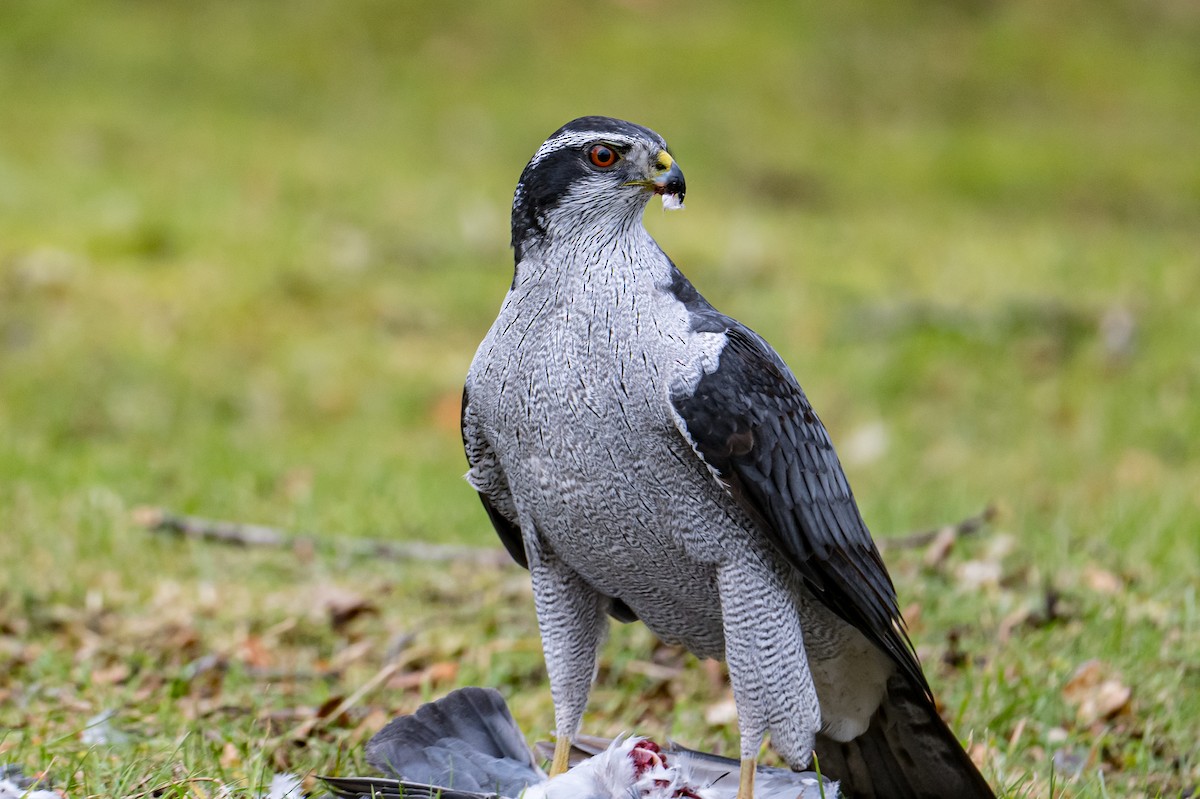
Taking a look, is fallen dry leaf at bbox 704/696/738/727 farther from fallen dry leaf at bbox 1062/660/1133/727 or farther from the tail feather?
fallen dry leaf at bbox 1062/660/1133/727

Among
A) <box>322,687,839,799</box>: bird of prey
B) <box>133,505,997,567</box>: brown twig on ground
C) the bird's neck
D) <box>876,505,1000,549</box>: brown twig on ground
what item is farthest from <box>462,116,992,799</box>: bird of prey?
<box>133,505,997,567</box>: brown twig on ground

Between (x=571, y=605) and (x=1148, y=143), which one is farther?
(x=1148, y=143)

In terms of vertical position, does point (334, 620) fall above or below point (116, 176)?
below

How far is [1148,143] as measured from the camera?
12.5 meters

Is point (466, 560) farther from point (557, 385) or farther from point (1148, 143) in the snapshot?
point (1148, 143)

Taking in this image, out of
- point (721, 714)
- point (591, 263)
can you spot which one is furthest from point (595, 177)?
point (721, 714)

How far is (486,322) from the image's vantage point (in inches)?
323

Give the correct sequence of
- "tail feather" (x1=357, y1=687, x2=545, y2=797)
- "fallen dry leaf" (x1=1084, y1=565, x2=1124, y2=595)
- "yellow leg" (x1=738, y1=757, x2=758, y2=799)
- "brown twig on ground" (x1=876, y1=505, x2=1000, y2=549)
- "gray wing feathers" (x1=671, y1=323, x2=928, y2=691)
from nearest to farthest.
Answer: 1. "gray wing feathers" (x1=671, y1=323, x2=928, y2=691)
2. "yellow leg" (x1=738, y1=757, x2=758, y2=799)
3. "tail feather" (x1=357, y1=687, x2=545, y2=797)
4. "fallen dry leaf" (x1=1084, y1=565, x2=1124, y2=595)
5. "brown twig on ground" (x1=876, y1=505, x2=1000, y2=549)

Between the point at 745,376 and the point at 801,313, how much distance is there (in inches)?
212

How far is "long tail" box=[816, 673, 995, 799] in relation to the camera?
3.14 m

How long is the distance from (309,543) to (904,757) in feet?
9.45

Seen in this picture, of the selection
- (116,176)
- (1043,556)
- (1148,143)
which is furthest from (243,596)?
(1148,143)

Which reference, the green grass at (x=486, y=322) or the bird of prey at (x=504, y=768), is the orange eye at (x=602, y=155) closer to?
the bird of prey at (x=504, y=768)

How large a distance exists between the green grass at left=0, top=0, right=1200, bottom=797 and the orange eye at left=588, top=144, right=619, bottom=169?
60.2 inches
